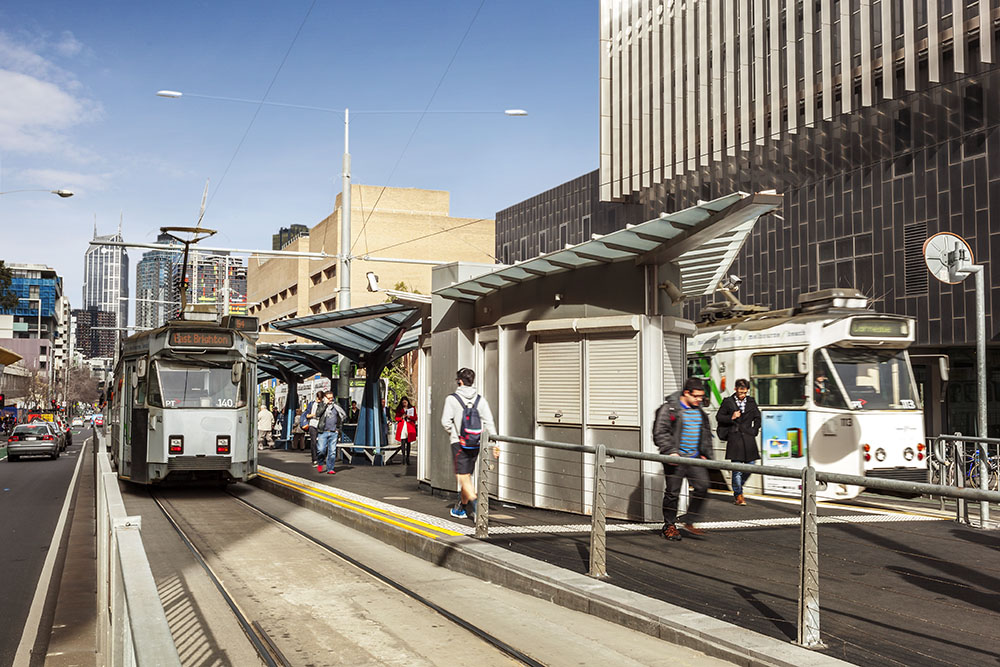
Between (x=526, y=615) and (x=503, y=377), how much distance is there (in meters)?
Answer: 6.11

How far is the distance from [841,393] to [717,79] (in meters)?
22.2

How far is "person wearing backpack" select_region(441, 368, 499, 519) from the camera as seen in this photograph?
11.1m

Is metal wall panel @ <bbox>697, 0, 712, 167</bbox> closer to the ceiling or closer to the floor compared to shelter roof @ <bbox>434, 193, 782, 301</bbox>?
closer to the ceiling

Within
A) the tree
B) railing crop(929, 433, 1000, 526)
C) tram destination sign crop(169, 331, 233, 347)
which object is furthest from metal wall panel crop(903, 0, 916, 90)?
the tree

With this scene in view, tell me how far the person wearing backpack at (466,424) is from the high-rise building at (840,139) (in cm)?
1373

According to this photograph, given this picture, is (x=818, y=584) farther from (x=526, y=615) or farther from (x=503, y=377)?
(x=503, y=377)

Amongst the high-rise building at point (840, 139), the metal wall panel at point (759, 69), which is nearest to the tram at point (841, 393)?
the high-rise building at point (840, 139)

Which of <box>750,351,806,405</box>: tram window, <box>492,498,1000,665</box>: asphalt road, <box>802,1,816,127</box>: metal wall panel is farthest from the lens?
<box>802,1,816,127</box>: metal wall panel

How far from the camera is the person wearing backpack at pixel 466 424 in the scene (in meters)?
11.1

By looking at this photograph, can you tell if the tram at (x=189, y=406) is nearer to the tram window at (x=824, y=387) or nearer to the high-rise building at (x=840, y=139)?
the tram window at (x=824, y=387)

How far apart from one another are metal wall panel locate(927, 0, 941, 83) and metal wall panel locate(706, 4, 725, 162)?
31.5 ft

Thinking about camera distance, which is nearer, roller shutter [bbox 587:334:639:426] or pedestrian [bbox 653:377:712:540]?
pedestrian [bbox 653:377:712:540]

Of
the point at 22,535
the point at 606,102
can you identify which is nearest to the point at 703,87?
the point at 606,102

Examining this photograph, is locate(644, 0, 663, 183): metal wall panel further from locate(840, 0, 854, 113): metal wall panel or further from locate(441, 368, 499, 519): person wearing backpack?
locate(441, 368, 499, 519): person wearing backpack
